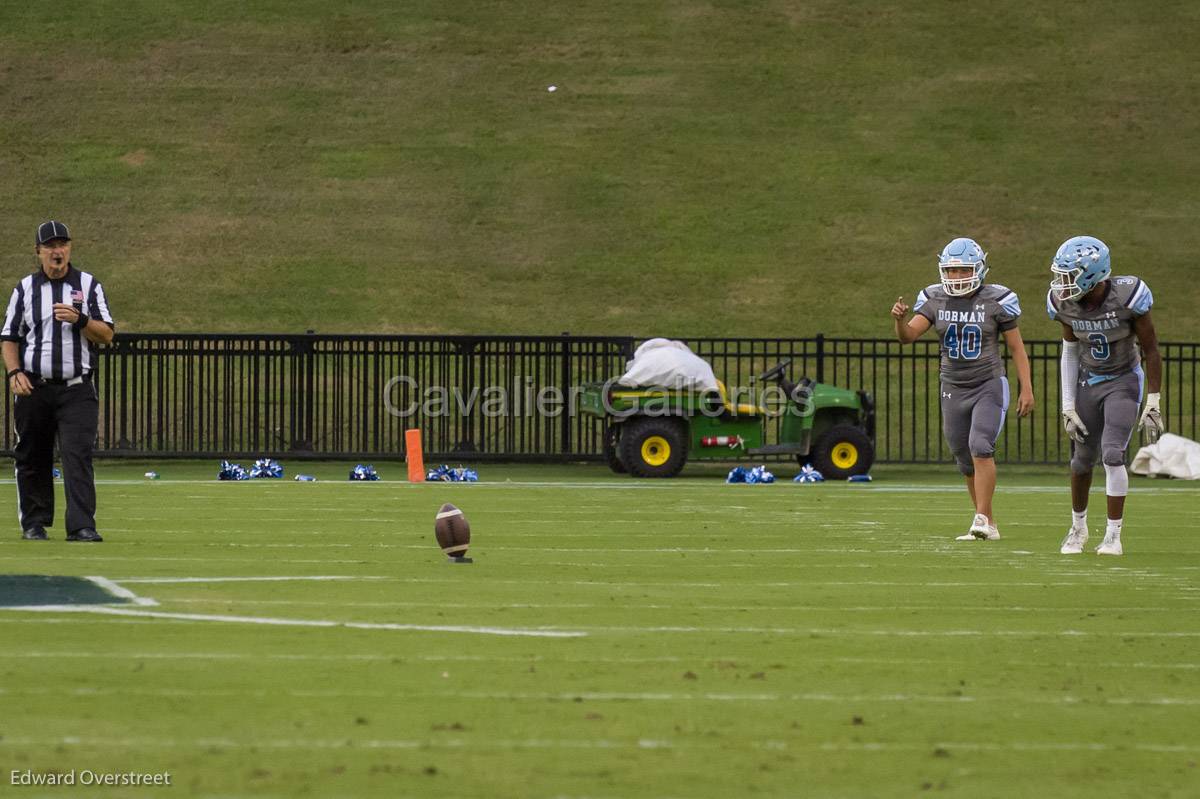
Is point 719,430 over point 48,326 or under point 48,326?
under

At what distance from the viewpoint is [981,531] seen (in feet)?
44.0

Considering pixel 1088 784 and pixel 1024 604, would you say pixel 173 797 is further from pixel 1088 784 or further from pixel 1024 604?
pixel 1024 604

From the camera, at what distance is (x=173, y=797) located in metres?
5.03

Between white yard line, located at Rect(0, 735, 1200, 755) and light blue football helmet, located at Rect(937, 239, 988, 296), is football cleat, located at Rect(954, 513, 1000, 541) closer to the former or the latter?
light blue football helmet, located at Rect(937, 239, 988, 296)

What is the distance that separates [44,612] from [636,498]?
10386 millimetres

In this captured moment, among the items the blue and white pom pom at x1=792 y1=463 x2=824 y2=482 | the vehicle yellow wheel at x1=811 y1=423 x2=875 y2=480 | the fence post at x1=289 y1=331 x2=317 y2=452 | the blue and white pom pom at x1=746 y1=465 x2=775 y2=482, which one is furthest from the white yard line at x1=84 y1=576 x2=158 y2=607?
the fence post at x1=289 y1=331 x2=317 y2=452

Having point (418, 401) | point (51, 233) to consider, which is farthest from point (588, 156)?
point (51, 233)

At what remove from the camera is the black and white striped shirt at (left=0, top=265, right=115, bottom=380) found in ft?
40.9

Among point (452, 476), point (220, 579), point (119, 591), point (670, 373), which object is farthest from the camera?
point (670, 373)

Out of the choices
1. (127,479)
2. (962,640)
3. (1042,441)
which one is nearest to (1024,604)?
(962,640)

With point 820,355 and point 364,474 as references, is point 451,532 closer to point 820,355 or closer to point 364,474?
point 364,474

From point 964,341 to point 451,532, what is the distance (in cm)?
435

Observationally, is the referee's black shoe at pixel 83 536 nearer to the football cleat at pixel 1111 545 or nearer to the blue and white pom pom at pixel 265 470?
the football cleat at pixel 1111 545

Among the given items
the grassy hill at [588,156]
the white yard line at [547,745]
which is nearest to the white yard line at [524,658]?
the white yard line at [547,745]
